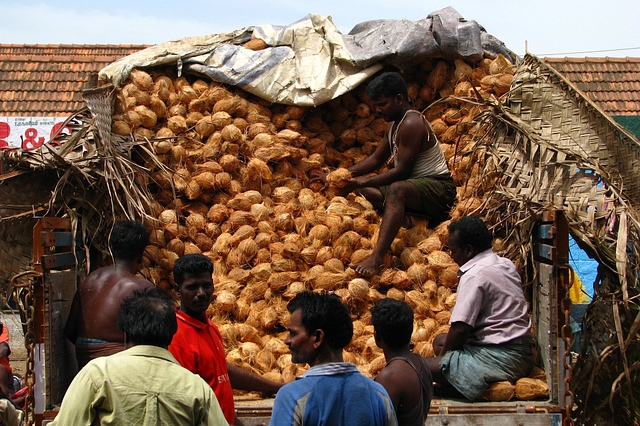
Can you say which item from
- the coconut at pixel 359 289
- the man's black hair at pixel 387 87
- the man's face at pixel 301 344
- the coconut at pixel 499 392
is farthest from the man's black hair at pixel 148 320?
the man's black hair at pixel 387 87

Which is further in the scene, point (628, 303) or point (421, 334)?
point (421, 334)

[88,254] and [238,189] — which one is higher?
[238,189]

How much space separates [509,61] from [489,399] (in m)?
3.07

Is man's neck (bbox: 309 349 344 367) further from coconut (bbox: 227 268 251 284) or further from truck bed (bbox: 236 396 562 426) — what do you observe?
coconut (bbox: 227 268 251 284)

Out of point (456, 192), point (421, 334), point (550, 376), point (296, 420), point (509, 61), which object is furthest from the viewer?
point (509, 61)

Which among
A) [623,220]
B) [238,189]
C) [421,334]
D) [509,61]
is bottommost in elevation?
[421,334]

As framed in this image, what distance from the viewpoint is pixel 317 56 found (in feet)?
20.1

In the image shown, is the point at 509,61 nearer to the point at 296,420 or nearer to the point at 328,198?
the point at 328,198

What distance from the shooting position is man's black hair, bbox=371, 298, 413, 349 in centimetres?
299

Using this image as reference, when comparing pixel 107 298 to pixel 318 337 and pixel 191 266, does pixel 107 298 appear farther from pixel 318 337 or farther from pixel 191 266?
pixel 318 337

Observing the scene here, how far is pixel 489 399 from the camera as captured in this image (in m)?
3.94

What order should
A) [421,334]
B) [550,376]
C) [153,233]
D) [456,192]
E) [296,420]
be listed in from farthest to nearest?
[456,192]
[153,233]
[421,334]
[550,376]
[296,420]

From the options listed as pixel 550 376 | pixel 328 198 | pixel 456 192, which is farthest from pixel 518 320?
pixel 328 198

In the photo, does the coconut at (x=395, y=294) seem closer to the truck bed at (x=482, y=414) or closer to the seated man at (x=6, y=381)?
the truck bed at (x=482, y=414)
